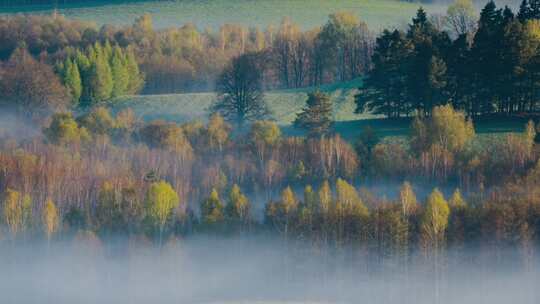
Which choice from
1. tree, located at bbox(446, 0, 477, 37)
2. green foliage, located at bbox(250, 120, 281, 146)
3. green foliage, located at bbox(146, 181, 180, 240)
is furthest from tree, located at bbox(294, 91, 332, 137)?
tree, located at bbox(446, 0, 477, 37)

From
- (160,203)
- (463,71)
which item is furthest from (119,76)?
(160,203)

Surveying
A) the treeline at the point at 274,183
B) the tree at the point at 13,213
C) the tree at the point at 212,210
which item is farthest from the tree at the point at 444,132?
the tree at the point at 13,213

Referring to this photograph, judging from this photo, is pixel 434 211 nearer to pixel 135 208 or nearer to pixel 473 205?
pixel 473 205

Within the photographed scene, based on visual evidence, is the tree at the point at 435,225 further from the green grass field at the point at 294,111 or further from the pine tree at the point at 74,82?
the pine tree at the point at 74,82

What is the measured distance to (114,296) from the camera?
376ft

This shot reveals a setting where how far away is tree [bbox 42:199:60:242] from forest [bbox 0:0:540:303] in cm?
18

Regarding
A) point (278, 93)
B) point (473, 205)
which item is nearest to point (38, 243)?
point (473, 205)

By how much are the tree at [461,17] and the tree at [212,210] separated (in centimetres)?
6682

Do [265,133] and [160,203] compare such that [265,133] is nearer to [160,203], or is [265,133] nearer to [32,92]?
[160,203]

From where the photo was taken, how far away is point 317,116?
14162 cm

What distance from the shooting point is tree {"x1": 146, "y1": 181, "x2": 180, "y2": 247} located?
12088 centimetres

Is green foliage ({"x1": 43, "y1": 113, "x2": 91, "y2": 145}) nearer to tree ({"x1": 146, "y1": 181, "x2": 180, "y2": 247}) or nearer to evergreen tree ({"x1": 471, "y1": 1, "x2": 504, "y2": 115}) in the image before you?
tree ({"x1": 146, "y1": 181, "x2": 180, "y2": 247})

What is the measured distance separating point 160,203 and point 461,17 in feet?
245

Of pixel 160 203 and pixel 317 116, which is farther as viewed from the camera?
pixel 317 116
